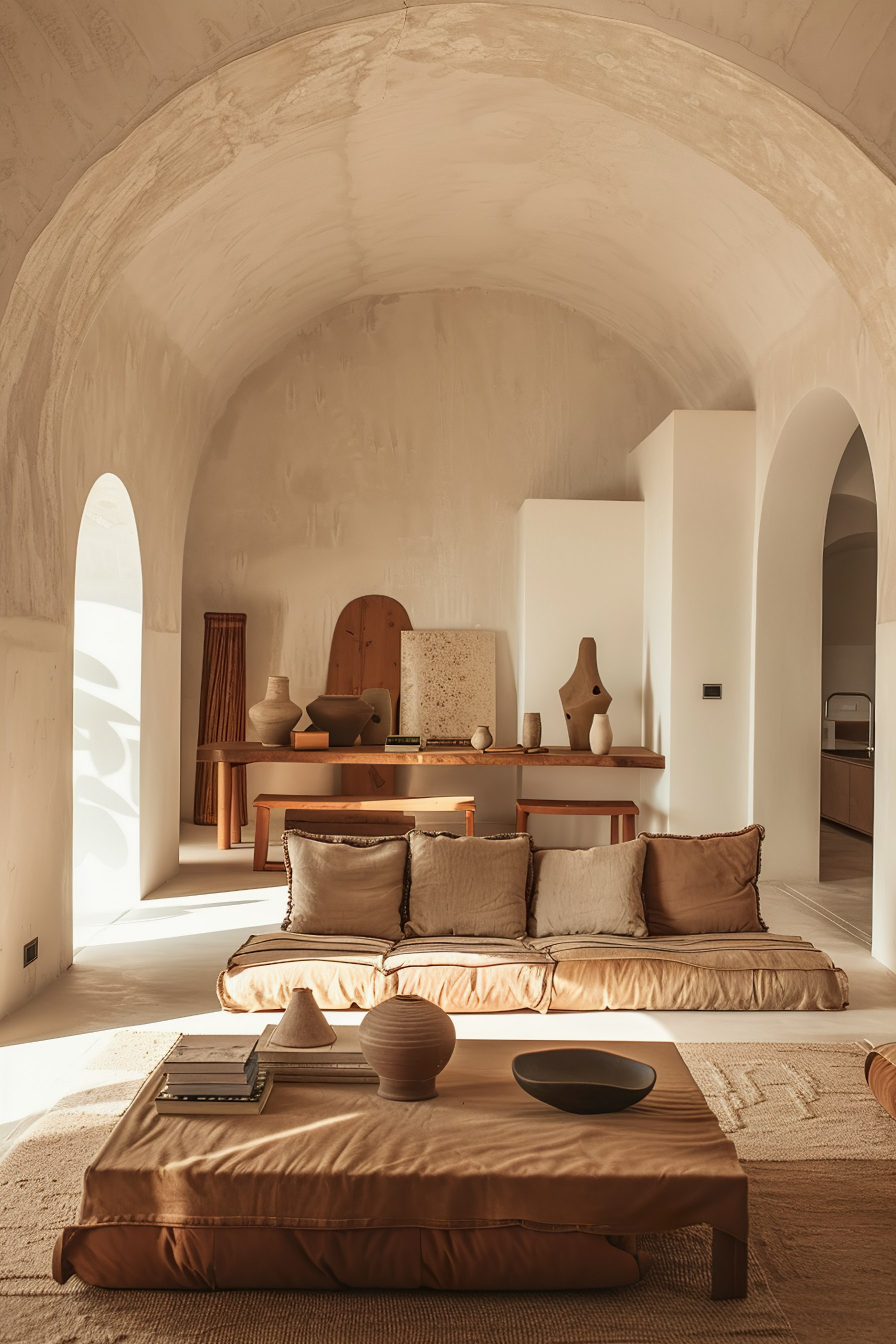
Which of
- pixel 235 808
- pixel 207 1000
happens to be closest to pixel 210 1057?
pixel 207 1000

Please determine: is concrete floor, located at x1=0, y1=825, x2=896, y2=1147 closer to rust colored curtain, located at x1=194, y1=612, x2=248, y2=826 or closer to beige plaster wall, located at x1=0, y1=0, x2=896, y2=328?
rust colored curtain, located at x1=194, y1=612, x2=248, y2=826

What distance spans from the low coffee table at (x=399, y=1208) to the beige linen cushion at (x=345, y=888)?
2239 millimetres

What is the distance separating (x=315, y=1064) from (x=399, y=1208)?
2.06ft

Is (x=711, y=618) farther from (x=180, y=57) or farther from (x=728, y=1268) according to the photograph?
(x=728, y=1268)

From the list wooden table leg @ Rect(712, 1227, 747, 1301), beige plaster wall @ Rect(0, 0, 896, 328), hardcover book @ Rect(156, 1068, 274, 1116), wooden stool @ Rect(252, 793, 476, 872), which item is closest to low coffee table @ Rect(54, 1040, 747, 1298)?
wooden table leg @ Rect(712, 1227, 747, 1301)

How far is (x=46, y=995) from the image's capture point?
16.4ft

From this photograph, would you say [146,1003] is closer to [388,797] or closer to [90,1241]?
[90,1241]

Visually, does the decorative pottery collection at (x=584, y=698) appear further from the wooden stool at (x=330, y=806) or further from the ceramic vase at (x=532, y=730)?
the wooden stool at (x=330, y=806)

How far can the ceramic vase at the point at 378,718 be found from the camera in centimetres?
892

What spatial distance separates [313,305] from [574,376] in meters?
2.38

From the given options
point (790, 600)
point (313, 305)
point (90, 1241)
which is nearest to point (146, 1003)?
point (90, 1241)

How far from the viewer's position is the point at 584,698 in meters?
8.16

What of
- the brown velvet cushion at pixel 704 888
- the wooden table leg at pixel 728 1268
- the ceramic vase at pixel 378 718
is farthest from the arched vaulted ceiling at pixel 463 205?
the wooden table leg at pixel 728 1268

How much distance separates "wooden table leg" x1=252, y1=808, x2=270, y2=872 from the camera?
7.65 meters
